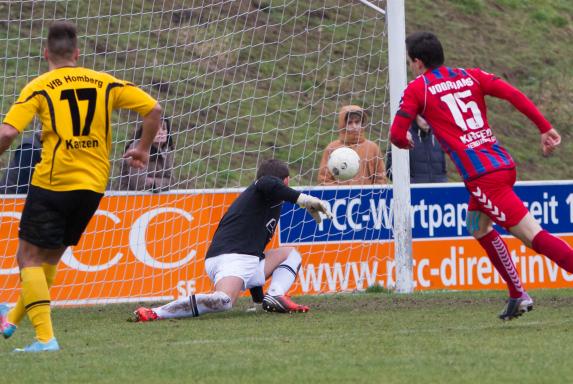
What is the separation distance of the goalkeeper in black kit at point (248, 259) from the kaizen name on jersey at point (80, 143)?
2.08 meters

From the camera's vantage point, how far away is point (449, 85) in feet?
26.1

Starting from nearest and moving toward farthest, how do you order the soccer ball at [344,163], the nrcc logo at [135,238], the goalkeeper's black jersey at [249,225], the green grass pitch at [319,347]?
the green grass pitch at [319,347] → the goalkeeper's black jersey at [249,225] → the soccer ball at [344,163] → the nrcc logo at [135,238]

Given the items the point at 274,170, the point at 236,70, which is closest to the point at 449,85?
the point at 274,170

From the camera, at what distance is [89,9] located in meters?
13.3

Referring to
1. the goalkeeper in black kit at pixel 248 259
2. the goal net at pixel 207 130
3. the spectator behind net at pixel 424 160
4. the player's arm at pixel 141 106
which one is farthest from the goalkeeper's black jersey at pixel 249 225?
the spectator behind net at pixel 424 160

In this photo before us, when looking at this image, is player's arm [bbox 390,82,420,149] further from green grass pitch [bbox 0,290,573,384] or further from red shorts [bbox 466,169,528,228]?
green grass pitch [bbox 0,290,573,384]

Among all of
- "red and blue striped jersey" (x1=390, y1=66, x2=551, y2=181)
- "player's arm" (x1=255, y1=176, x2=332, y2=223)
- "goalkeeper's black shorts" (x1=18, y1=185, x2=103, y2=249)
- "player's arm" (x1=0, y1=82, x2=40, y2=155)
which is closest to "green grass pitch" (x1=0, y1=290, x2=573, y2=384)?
"goalkeeper's black shorts" (x1=18, y1=185, x2=103, y2=249)

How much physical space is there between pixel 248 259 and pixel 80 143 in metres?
2.49

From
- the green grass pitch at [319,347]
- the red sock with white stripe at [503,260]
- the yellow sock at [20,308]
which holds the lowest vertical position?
the green grass pitch at [319,347]

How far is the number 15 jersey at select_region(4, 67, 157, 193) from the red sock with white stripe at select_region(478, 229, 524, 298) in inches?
103

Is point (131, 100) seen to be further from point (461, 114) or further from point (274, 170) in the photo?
point (274, 170)

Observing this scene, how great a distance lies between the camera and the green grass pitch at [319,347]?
5.94 meters

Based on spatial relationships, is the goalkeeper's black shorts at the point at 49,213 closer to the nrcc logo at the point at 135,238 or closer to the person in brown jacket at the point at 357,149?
the nrcc logo at the point at 135,238

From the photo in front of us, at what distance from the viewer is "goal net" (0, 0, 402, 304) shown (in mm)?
11047
